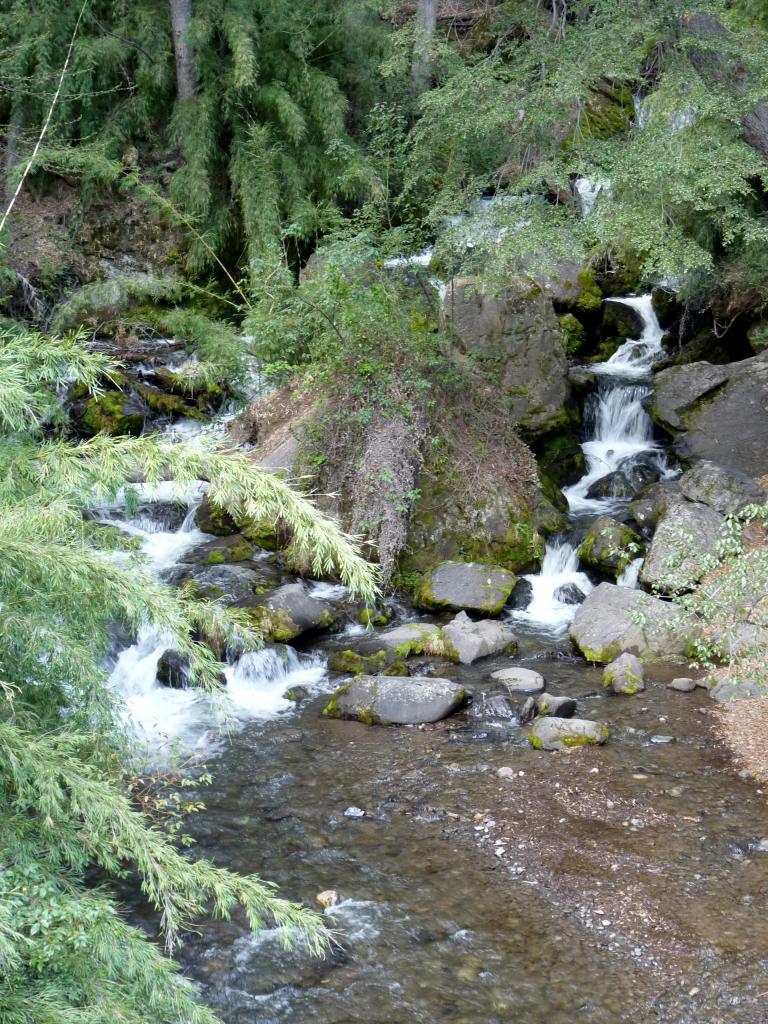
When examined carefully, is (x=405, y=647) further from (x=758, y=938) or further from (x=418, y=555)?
(x=758, y=938)

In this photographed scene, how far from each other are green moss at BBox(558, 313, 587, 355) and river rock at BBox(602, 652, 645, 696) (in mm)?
6727

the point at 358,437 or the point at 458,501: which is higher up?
the point at 358,437

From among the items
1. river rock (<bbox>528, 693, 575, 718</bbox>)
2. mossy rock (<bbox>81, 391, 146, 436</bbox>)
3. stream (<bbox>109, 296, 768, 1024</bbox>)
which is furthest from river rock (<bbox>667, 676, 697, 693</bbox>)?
mossy rock (<bbox>81, 391, 146, 436</bbox>)

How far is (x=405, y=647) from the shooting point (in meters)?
8.63

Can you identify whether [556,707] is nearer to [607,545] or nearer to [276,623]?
[276,623]

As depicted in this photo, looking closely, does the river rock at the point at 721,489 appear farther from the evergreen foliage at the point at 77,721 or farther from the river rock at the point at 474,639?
the evergreen foliage at the point at 77,721

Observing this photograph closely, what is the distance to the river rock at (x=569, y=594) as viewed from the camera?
981cm

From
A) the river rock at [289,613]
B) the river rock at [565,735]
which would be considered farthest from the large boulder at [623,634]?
the river rock at [289,613]

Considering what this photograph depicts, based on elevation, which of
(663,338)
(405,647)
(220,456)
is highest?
(220,456)

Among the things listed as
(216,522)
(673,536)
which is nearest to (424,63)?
(216,522)

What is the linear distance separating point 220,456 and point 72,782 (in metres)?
1.48

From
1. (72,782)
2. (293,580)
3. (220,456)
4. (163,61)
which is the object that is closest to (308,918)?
(72,782)

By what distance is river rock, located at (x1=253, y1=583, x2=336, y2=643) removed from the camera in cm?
874

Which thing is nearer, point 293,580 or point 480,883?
point 480,883
